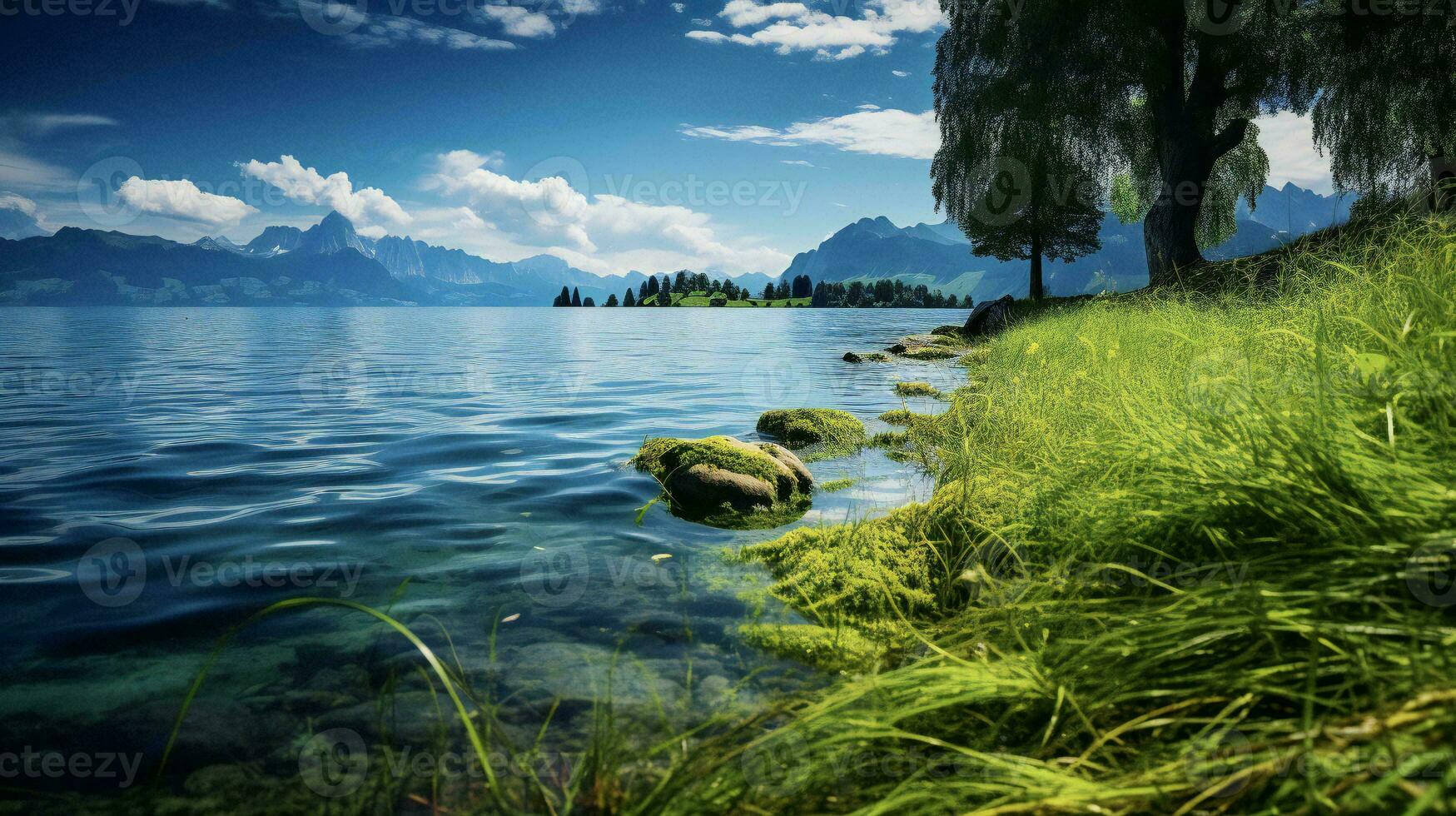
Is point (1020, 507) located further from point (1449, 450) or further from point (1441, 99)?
point (1441, 99)

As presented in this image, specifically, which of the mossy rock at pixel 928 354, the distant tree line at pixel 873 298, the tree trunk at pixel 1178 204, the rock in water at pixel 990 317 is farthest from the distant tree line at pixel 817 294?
the tree trunk at pixel 1178 204

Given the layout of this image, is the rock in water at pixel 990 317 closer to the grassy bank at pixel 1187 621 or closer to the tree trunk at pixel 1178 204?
the tree trunk at pixel 1178 204

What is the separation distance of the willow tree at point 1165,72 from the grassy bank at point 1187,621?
15183 mm

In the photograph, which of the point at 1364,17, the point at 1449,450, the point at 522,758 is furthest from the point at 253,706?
the point at 1364,17

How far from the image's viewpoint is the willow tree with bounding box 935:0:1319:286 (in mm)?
16516

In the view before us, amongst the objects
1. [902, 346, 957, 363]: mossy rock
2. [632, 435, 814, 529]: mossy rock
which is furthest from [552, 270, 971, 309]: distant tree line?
[632, 435, 814, 529]: mossy rock

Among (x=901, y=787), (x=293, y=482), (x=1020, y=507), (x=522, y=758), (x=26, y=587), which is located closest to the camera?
(x=901, y=787)

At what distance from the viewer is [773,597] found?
13.8 ft

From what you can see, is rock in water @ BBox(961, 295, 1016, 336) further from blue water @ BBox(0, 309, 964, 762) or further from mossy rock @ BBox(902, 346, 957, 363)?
blue water @ BBox(0, 309, 964, 762)

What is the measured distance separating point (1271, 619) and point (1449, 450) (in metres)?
1.13

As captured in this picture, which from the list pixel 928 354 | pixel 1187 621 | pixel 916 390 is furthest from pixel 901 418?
pixel 928 354

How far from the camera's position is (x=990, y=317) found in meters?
27.4

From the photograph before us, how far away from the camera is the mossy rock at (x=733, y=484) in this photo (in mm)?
6062

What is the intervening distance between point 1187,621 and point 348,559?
5.08 metres
